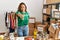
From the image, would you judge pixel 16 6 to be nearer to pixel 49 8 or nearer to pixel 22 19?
pixel 49 8

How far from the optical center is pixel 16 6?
17.4 feet

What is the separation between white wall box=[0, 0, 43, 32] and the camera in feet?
17.0

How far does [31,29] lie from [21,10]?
6.84ft

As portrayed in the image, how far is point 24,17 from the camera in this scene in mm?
3066

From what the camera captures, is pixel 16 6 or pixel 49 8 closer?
pixel 49 8

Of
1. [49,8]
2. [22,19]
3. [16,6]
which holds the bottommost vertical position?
[22,19]

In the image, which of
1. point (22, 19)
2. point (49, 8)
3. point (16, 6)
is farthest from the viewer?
point (16, 6)

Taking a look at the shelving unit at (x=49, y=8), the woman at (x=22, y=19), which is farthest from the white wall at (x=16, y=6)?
the woman at (x=22, y=19)

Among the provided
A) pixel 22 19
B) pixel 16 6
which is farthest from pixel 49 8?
pixel 22 19

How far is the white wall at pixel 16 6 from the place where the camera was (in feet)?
17.0

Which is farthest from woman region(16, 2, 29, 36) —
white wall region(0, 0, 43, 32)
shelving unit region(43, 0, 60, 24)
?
white wall region(0, 0, 43, 32)

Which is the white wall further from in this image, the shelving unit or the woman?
the woman

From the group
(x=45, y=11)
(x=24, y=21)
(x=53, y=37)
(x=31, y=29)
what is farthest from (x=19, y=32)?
(x=45, y=11)

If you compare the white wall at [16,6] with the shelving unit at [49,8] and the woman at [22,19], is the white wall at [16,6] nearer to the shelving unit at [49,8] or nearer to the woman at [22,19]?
the shelving unit at [49,8]
